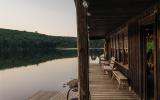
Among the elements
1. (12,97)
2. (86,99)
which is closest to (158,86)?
(86,99)

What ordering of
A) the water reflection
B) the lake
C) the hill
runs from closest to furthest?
the lake
the water reflection
the hill

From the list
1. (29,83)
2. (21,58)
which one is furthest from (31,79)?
(21,58)

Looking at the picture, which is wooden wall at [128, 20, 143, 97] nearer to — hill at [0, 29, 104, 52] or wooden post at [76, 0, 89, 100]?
wooden post at [76, 0, 89, 100]

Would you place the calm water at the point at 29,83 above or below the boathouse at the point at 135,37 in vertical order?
below

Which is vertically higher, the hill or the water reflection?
the hill

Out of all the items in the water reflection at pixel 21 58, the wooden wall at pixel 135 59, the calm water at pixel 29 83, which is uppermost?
the wooden wall at pixel 135 59

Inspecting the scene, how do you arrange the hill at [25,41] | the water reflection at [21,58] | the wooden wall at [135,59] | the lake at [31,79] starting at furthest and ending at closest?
the hill at [25,41] < the water reflection at [21,58] < the lake at [31,79] < the wooden wall at [135,59]

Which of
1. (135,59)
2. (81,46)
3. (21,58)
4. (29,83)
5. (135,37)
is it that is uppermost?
(135,37)

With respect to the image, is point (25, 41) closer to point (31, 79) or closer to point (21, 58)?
point (21, 58)

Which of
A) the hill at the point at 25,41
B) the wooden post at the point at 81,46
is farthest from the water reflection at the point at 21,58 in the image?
the wooden post at the point at 81,46

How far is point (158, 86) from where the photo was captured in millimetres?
7953

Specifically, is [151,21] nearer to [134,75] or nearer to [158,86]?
[158,86]

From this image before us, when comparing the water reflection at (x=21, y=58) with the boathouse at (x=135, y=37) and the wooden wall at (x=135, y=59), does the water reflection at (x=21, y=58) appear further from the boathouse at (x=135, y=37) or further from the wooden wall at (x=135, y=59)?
the boathouse at (x=135, y=37)

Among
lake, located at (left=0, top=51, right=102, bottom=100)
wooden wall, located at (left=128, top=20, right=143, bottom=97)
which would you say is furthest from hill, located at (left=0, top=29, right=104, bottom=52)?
wooden wall, located at (left=128, top=20, right=143, bottom=97)
